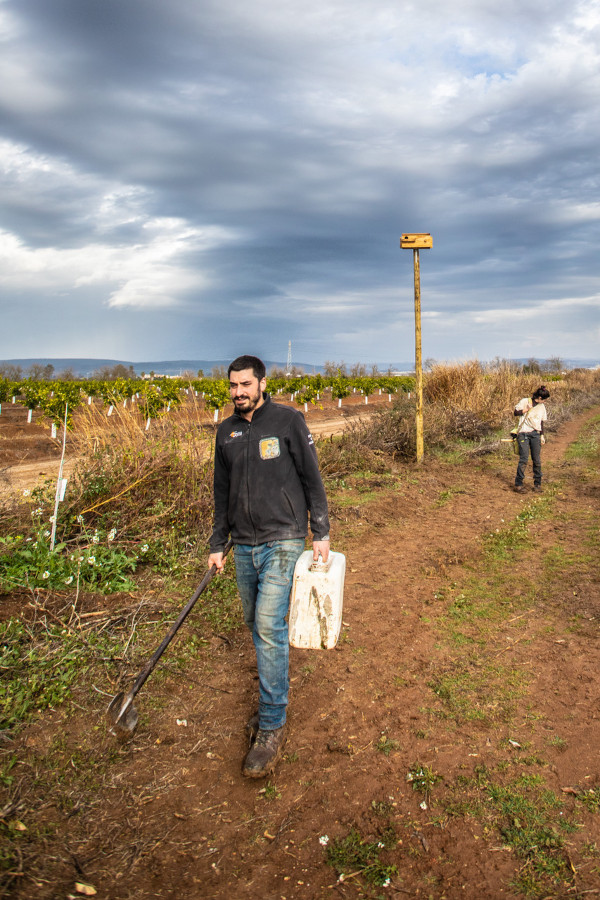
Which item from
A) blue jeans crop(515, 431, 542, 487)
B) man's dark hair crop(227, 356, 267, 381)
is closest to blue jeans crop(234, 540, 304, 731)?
man's dark hair crop(227, 356, 267, 381)

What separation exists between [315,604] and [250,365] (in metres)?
1.36

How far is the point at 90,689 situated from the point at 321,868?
6.31 feet

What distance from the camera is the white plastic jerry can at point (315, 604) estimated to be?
324 centimetres

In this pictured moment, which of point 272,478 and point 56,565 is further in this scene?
point 56,565

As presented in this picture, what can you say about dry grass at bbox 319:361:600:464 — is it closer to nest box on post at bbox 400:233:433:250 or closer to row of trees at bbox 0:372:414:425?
nest box on post at bbox 400:233:433:250

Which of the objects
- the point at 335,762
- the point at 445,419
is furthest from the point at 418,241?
the point at 335,762

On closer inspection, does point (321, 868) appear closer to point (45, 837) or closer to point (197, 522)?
point (45, 837)

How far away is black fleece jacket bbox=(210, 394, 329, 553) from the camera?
331 centimetres

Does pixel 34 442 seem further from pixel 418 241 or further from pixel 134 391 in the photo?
pixel 418 241

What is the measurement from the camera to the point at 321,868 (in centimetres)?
254

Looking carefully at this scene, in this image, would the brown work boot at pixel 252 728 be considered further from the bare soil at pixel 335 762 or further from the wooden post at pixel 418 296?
the wooden post at pixel 418 296

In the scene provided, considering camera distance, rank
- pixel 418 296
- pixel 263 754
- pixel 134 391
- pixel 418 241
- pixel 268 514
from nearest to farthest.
→ pixel 263 754 → pixel 268 514 → pixel 418 241 → pixel 418 296 → pixel 134 391

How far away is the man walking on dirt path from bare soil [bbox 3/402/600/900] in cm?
34

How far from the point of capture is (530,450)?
1021 cm
